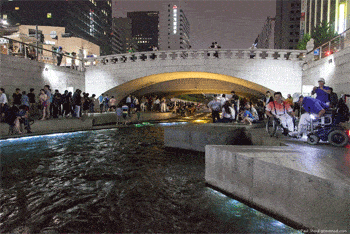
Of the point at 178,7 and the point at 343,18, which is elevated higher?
the point at 178,7

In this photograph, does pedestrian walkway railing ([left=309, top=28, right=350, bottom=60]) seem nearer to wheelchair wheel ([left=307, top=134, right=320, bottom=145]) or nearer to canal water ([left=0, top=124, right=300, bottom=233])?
wheelchair wheel ([left=307, top=134, right=320, bottom=145])

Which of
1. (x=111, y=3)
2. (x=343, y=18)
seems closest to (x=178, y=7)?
(x=111, y=3)

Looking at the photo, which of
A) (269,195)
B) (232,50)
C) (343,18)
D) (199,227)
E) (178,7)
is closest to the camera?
(199,227)

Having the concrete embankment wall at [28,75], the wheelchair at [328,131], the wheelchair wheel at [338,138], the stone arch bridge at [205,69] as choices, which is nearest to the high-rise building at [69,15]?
the stone arch bridge at [205,69]

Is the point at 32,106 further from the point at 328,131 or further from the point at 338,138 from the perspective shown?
the point at 338,138

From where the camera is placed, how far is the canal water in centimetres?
351

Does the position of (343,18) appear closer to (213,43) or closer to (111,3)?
(213,43)

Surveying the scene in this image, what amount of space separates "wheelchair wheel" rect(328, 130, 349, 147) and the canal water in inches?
126

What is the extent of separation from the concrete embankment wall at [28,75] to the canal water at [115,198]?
11.0m

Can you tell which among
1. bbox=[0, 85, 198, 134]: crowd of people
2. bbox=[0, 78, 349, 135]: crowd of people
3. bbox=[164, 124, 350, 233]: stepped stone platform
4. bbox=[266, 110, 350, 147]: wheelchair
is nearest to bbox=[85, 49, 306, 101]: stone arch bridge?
bbox=[0, 85, 198, 134]: crowd of people

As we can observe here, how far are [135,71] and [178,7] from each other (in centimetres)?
11621

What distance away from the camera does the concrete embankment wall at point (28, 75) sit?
53.9ft

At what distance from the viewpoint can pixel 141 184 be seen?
5.21 meters

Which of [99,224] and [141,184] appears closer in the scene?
[99,224]
